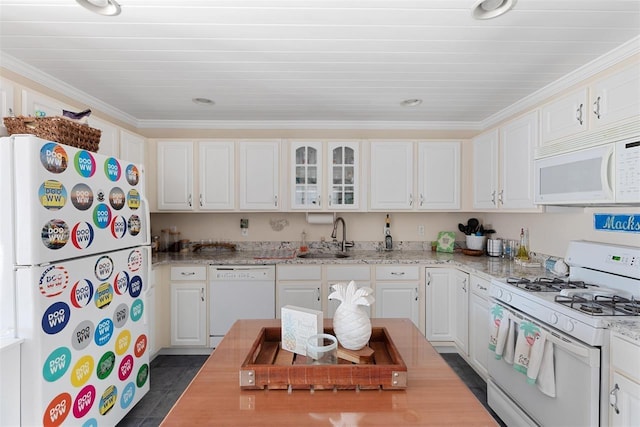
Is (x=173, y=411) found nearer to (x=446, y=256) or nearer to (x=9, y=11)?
(x=9, y=11)

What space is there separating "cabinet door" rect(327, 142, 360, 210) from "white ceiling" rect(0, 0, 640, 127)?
55cm

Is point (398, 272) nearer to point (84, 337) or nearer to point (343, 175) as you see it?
point (343, 175)

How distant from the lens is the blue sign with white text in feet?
6.28

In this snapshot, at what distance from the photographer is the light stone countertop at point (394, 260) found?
8.25 feet

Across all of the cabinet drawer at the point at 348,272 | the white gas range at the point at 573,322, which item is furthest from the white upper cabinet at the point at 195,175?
the white gas range at the point at 573,322

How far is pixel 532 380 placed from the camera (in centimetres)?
172

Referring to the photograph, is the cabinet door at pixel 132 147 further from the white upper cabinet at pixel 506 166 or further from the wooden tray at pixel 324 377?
the white upper cabinet at pixel 506 166

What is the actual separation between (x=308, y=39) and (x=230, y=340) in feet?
5.37

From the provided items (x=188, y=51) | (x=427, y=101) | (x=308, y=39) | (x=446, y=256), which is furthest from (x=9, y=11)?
(x=446, y=256)

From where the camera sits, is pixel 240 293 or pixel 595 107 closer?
pixel 595 107

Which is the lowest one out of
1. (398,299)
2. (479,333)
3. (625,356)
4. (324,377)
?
(479,333)

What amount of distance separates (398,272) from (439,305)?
513 millimetres

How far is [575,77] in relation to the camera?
7.41ft

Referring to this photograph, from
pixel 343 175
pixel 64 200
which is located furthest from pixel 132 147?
pixel 343 175
